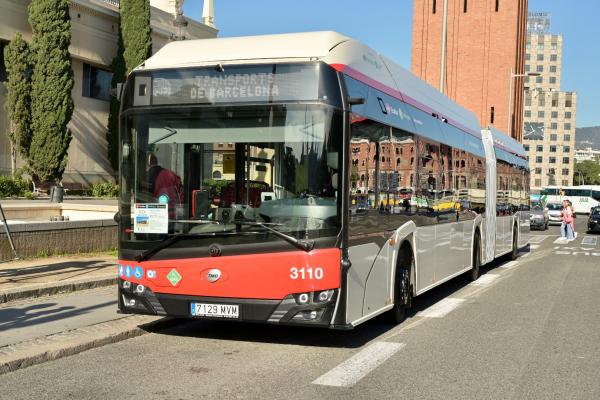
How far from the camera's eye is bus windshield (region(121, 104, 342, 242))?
6570 mm

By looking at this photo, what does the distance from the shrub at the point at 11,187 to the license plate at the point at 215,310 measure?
23.5 meters

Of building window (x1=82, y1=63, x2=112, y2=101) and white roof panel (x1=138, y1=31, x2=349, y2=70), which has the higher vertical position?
building window (x1=82, y1=63, x2=112, y2=101)

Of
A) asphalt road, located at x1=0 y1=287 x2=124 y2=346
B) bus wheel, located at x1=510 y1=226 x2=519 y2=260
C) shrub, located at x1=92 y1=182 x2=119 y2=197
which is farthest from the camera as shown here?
shrub, located at x1=92 y1=182 x2=119 y2=197

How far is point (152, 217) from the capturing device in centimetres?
698

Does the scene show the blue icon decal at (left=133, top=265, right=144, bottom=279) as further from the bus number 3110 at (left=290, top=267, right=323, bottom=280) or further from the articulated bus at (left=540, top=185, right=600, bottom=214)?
the articulated bus at (left=540, top=185, right=600, bottom=214)

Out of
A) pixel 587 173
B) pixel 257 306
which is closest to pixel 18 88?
pixel 257 306

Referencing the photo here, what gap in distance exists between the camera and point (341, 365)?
656 centimetres

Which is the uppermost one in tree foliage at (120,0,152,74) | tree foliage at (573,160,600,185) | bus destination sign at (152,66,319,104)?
tree foliage at (120,0,152,74)

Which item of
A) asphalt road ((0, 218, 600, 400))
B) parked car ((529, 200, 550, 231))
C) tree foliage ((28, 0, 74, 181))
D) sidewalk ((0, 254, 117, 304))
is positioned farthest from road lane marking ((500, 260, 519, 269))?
parked car ((529, 200, 550, 231))

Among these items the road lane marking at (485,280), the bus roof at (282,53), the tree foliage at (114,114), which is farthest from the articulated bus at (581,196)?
the bus roof at (282,53)

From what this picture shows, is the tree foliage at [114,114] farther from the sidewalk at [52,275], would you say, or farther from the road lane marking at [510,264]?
the sidewalk at [52,275]

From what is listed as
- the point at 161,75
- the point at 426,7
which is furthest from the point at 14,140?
the point at 426,7

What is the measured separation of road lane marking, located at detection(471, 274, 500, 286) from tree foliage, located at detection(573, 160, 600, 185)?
15399cm

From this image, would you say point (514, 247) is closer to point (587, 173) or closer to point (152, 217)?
point (152, 217)
